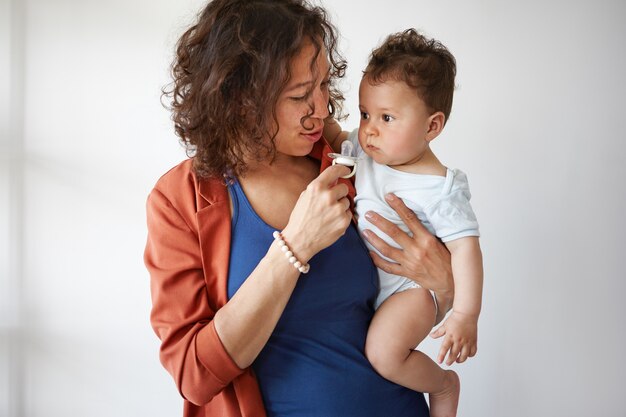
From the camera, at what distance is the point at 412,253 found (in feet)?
4.79

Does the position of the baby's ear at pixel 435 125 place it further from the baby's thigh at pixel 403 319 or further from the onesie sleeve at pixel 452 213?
the baby's thigh at pixel 403 319

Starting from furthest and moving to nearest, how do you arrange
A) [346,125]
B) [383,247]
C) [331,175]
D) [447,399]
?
[346,125]
[447,399]
[383,247]
[331,175]

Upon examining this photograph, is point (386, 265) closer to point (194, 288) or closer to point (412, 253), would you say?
point (412, 253)

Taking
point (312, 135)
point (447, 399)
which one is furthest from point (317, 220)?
point (447, 399)

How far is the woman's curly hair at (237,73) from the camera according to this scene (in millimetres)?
1312

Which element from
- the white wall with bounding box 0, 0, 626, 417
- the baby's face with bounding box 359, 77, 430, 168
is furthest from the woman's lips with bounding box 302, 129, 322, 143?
the white wall with bounding box 0, 0, 626, 417

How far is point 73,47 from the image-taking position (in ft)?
6.97

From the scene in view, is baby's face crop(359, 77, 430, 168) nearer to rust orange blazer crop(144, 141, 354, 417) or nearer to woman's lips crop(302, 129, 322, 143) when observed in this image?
woman's lips crop(302, 129, 322, 143)

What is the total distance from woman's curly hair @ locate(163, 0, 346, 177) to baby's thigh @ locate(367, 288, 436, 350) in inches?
17.0

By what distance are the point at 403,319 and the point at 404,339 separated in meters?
0.04

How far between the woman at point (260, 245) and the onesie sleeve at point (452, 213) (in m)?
0.05

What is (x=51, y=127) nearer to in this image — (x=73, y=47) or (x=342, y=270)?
(x=73, y=47)

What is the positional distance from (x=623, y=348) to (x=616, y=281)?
240mm

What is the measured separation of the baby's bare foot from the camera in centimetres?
158
